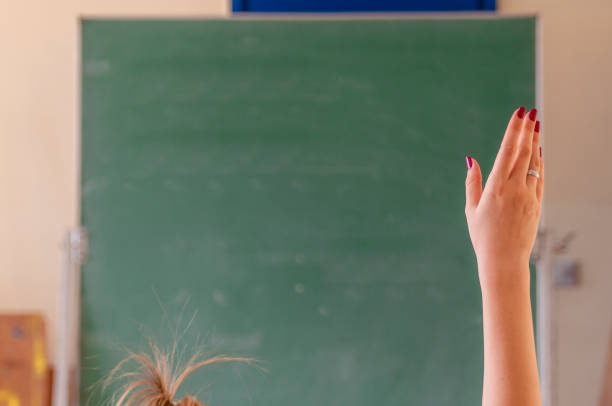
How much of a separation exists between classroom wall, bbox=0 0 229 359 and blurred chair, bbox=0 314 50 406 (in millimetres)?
165

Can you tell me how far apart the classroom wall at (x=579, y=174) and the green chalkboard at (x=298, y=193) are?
447mm

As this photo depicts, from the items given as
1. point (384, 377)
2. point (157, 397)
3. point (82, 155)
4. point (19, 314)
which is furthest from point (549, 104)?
point (19, 314)

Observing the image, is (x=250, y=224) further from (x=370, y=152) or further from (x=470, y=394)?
(x=470, y=394)

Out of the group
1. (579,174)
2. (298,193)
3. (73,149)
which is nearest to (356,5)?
Answer: (298,193)

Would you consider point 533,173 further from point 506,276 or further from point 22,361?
point 22,361

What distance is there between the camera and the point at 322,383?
1.83m

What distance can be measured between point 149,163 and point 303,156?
51cm

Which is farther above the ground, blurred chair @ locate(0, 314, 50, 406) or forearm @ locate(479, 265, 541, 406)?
forearm @ locate(479, 265, 541, 406)

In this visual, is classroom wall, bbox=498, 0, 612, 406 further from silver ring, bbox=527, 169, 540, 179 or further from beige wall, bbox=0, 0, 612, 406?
silver ring, bbox=527, 169, 540, 179

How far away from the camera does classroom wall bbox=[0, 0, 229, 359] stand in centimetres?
216

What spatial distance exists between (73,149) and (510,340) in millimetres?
2050

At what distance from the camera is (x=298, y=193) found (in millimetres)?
1832

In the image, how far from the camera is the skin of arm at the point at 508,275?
51 centimetres

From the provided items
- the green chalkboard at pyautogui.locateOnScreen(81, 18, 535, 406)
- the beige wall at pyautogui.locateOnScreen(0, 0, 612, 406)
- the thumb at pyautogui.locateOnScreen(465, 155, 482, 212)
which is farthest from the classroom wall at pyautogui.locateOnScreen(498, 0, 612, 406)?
the thumb at pyautogui.locateOnScreen(465, 155, 482, 212)
